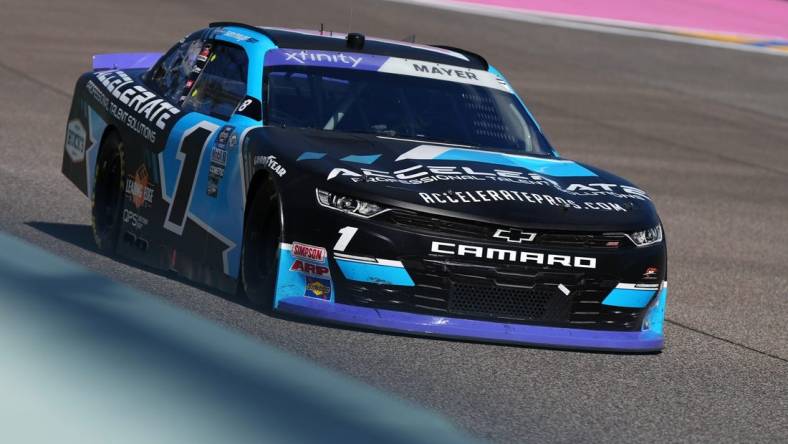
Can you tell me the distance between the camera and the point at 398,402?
1695mm

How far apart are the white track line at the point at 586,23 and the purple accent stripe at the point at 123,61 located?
827 inches

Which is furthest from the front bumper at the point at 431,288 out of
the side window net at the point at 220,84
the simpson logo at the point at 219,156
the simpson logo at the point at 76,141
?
the simpson logo at the point at 76,141

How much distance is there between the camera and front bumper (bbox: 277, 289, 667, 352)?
20.0 ft

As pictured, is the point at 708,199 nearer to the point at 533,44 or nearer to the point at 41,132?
the point at 41,132

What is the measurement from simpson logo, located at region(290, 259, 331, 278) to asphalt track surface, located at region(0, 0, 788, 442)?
0.88ft

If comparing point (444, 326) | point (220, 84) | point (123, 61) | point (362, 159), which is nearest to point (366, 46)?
point (220, 84)

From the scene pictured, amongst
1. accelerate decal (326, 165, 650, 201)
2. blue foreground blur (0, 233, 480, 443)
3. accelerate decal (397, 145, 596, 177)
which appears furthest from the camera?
accelerate decal (397, 145, 596, 177)

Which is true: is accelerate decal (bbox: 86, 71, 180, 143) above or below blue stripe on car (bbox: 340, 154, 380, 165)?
below

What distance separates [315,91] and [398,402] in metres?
5.81

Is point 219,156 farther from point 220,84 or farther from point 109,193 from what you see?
point 109,193

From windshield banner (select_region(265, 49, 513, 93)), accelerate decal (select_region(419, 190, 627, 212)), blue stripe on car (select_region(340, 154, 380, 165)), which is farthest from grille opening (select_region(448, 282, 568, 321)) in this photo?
windshield banner (select_region(265, 49, 513, 93))

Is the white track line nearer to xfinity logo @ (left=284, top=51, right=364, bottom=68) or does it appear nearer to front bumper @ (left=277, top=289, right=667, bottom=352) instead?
xfinity logo @ (left=284, top=51, right=364, bottom=68)

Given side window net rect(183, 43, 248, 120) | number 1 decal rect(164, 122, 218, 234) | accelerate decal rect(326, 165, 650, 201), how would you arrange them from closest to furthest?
accelerate decal rect(326, 165, 650, 201) < number 1 decal rect(164, 122, 218, 234) < side window net rect(183, 43, 248, 120)

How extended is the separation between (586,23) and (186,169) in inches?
947
